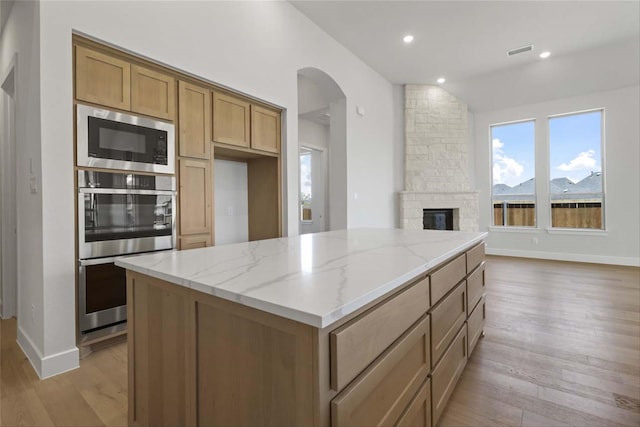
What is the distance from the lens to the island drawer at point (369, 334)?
72 cm

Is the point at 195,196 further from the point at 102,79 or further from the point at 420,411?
the point at 420,411

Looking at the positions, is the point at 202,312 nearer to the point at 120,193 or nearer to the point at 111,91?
the point at 120,193

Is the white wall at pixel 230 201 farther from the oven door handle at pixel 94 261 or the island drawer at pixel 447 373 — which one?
the island drawer at pixel 447 373

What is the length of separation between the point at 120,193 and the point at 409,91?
17.2 ft

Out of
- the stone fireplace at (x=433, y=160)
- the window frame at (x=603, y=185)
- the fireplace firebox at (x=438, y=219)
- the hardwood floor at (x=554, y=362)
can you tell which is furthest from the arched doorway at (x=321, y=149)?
the window frame at (x=603, y=185)

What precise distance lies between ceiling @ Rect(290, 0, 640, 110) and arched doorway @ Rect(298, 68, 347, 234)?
78cm

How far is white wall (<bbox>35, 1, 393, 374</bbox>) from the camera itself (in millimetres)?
1964

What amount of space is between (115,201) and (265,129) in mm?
1731

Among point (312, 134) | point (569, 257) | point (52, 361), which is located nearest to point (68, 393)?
point (52, 361)

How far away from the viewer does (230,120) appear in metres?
3.10

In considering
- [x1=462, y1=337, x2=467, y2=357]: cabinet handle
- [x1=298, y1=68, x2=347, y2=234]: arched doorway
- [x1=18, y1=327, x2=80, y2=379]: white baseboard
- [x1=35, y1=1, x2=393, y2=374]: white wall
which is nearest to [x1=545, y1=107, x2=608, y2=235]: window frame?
[x1=35, y1=1, x2=393, y2=374]: white wall

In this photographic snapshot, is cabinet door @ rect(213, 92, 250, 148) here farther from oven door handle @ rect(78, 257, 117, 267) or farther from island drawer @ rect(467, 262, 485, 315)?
island drawer @ rect(467, 262, 485, 315)

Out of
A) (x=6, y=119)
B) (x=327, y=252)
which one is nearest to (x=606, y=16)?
(x=327, y=252)

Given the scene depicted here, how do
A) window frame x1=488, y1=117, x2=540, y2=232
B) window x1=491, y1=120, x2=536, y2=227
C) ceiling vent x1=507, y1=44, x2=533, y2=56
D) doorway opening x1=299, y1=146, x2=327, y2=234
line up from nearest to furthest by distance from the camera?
ceiling vent x1=507, y1=44, x2=533, y2=56, window frame x1=488, y1=117, x2=540, y2=232, window x1=491, y1=120, x2=536, y2=227, doorway opening x1=299, y1=146, x2=327, y2=234
